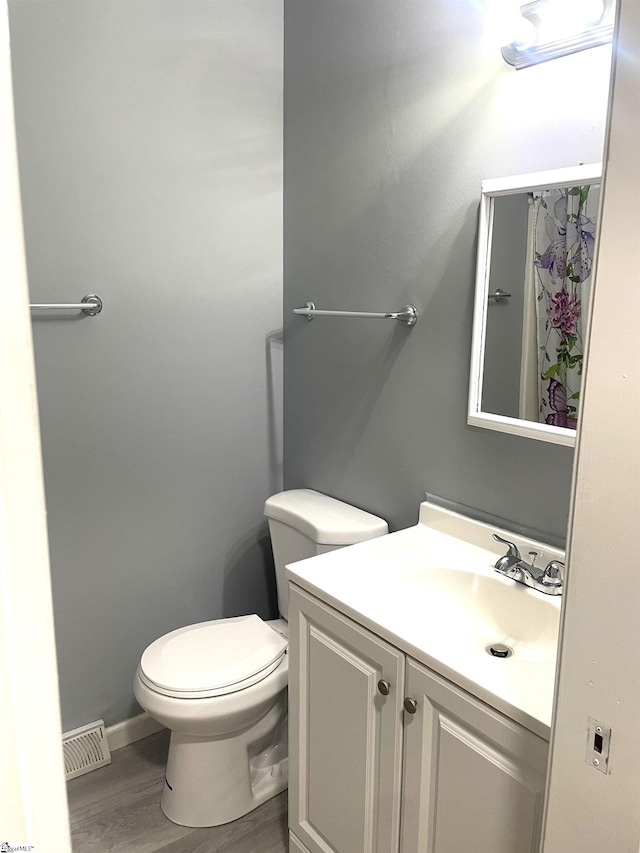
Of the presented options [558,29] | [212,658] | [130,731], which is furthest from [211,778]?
[558,29]

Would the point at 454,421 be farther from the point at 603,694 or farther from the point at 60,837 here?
the point at 60,837

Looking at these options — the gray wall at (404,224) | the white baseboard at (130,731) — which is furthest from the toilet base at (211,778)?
the gray wall at (404,224)

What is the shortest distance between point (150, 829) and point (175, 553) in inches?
31.4

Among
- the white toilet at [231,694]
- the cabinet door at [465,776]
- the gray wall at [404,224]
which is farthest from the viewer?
the white toilet at [231,694]

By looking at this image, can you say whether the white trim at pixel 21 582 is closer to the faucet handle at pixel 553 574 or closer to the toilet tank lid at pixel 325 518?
the faucet handle at pixel 553 574

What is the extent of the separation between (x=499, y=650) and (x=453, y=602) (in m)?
0.18

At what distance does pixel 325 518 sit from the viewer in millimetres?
2053

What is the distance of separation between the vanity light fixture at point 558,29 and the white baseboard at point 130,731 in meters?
2.16

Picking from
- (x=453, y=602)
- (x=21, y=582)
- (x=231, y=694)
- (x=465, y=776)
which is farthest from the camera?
(x=231, y=694)

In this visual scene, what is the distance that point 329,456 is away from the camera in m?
2.28

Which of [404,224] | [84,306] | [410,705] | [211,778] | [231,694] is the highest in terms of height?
[404,224]

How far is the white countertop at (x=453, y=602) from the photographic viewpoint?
1.25m

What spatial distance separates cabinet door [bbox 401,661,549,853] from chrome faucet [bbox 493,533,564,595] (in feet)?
1.20

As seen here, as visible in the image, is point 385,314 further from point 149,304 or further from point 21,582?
point 21,582
